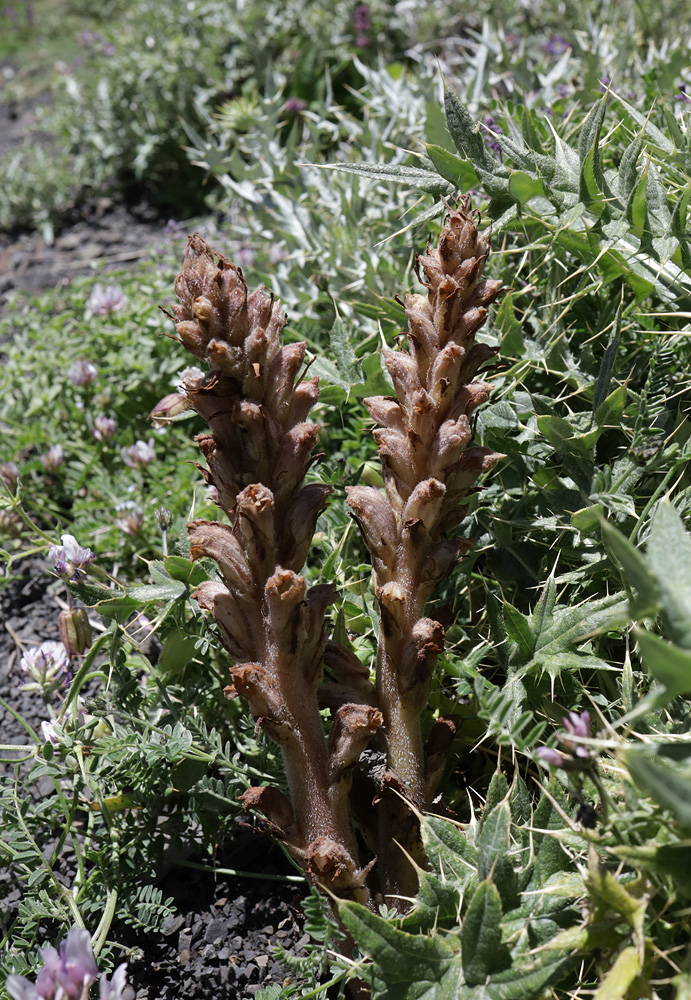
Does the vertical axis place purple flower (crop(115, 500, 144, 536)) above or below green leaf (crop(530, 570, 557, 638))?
above

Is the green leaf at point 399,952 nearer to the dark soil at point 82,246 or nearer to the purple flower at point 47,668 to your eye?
the purple flower at point 47,668

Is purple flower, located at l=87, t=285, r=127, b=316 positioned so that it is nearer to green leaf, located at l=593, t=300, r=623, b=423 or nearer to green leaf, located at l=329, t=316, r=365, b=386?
green leaf, located at l=329, t=316, r=365, b=386

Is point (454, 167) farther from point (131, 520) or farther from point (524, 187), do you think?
point (131, 520)

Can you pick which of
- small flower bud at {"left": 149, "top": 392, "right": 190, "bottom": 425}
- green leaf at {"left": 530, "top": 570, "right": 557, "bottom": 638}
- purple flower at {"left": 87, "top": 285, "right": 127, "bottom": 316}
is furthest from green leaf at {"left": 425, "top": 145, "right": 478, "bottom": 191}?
purple flower at {"left": 87, "top": 285, "right": 127, "bottom": 316}

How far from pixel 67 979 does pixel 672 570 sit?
3.65 ft

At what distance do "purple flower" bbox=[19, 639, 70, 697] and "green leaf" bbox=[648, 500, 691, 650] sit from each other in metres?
1.43

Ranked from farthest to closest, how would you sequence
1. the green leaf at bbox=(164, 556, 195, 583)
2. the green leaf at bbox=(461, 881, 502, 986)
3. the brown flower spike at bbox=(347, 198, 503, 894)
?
1. the green leaf at bbox=(164, 556, 195, 583)
2. the brown flower spike at bbox=(347, 198, 503, 894)
3. the green leaf at bbox=(461, 881, 502, 986)

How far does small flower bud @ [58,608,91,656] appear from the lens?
1837 millimetres

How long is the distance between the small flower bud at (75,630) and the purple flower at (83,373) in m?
1.34

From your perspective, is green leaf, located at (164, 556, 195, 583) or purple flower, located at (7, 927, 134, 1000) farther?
green leaf, located at (164, 556, 195, 583)

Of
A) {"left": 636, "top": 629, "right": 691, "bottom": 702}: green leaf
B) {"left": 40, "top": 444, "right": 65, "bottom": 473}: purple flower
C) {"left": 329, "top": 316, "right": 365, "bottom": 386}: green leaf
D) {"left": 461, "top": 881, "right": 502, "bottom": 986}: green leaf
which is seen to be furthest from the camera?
{"left": 40, "top": 444, "right": 65, "bottom": 473}: purple flower

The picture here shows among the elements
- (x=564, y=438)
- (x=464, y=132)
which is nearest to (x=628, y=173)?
(x=464, y=132)

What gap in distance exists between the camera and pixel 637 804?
115cm

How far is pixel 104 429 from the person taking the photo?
2842 mm
